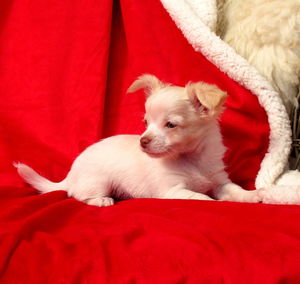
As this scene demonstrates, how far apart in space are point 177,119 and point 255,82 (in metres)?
0.42

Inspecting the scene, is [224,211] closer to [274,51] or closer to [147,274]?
[147,274]

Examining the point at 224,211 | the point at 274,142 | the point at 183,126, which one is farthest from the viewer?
the point at 274,142

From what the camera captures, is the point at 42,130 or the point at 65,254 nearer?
the point at 65,254

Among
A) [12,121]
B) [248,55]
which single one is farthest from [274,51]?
[12,121]

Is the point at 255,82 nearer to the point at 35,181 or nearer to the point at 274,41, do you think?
the point at 274,41

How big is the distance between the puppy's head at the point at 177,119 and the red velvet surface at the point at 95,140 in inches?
9.1

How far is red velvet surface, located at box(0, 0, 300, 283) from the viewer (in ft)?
3.20

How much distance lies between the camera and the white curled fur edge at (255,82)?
1.68 meters

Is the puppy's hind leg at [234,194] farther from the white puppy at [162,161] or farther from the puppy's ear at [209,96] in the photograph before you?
the puppy's ear at [209,96]

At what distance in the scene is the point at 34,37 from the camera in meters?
2.16

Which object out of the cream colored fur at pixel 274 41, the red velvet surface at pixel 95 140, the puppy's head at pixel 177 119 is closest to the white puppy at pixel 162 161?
the puppy's head at pixel 177 119

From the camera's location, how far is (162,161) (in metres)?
1.66

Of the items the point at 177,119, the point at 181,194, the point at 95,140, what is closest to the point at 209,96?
the point at 177,119

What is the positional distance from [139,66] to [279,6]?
0.70 metres
